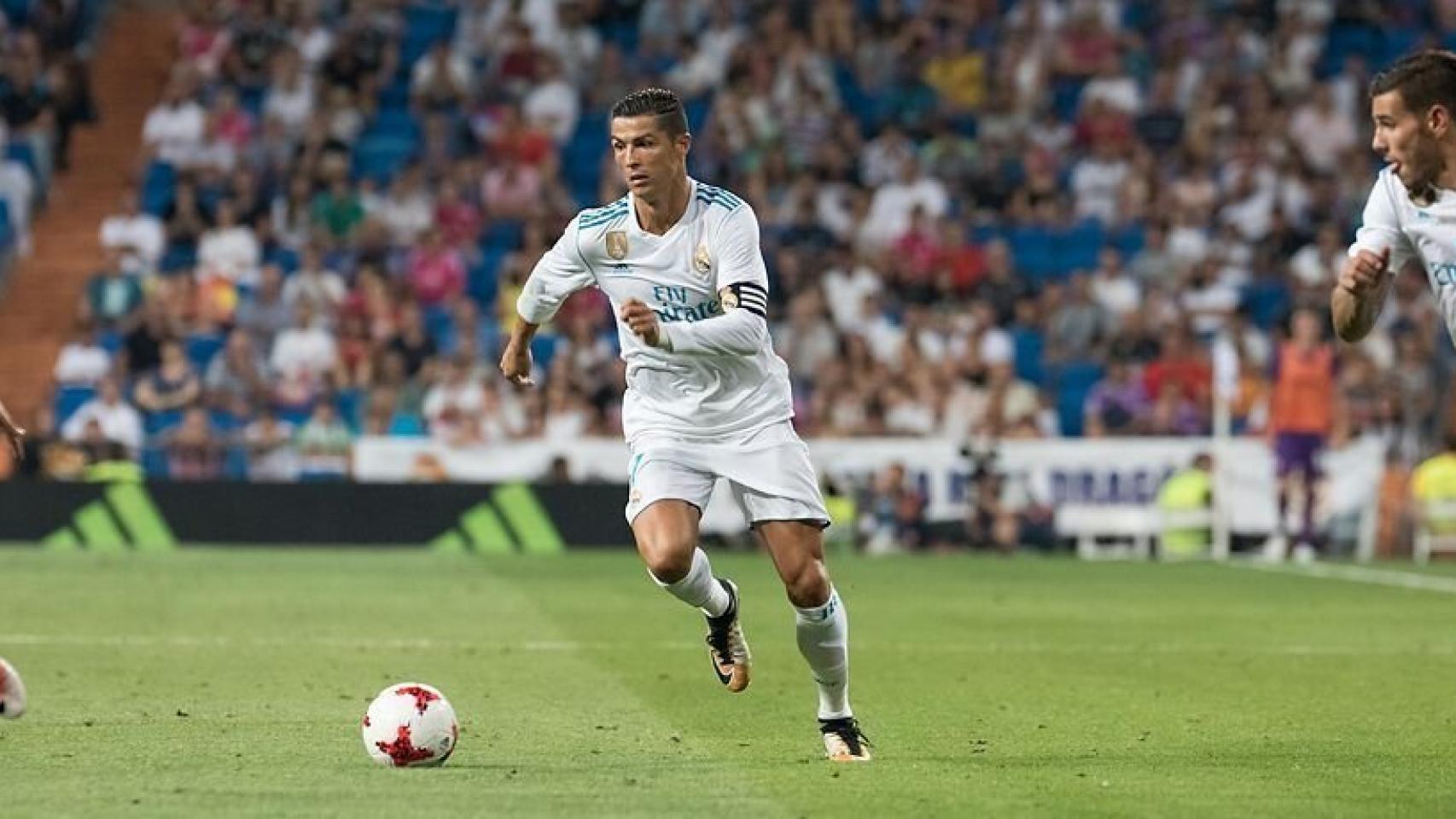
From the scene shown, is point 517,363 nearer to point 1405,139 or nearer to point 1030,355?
point 1405,139

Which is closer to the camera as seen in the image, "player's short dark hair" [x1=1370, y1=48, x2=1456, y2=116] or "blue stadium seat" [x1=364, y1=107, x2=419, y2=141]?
"player's short dark hair" [x1=1370, y1=48, x2=1456, y2=116]

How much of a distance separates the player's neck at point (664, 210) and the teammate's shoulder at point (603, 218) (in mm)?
77

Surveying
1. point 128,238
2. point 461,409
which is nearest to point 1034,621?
point 461,409

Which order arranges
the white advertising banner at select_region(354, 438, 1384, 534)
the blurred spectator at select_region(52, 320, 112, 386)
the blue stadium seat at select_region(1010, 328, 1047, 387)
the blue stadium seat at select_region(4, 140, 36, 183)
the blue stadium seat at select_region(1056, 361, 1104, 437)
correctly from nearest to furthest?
1. the white advertising banner at select_region(354, 438, 1384, 534)
2. the blurred spectator at select_region(52, 320, 112, 386)
3. the blue stadium seat at select_region(1056, 361, 1104, 437)
4. the blue stadium seat at select_region(1010, 328, 1047, 387)
5. the blue stadium seat at select_region(4, 140, 36, 183)

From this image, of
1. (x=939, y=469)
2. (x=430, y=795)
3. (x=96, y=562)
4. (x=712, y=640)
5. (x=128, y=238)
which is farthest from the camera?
(x=128, y=238)

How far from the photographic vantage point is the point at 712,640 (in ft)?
31.7

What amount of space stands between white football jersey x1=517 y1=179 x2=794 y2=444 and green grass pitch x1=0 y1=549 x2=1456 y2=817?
48.7 inches

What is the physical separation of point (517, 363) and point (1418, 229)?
3312 millimetres

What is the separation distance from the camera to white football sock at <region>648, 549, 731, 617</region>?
923 cm

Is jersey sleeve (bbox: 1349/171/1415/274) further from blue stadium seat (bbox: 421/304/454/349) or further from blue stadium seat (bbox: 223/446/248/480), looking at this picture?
blue stadium seat (bbox: 421/304/454/349)

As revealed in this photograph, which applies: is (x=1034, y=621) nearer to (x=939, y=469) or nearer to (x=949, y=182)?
(x=939, y=469)

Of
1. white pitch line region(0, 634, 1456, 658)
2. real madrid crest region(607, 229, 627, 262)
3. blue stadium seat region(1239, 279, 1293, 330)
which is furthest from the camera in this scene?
blue stadium seat region(1239, 279, 1293, 330)

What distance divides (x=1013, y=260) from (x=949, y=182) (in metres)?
1.34

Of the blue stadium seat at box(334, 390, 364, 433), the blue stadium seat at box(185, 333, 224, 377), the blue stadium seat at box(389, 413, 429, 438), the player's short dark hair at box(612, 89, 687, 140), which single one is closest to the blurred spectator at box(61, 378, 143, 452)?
the blue stadium seat at box(185, 333, 224, 377)
